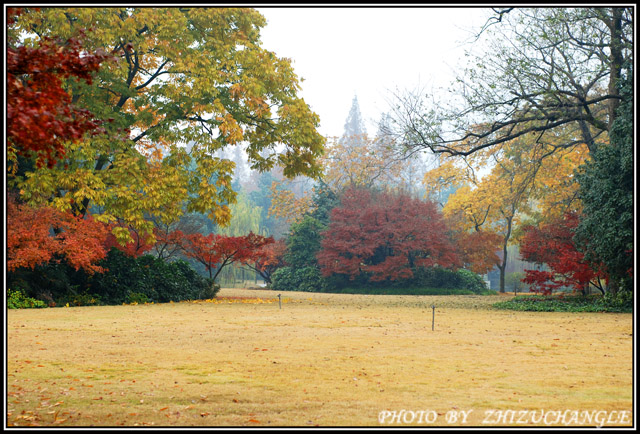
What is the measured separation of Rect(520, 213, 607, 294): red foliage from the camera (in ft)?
55.4

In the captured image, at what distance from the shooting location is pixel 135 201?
14.8 metres

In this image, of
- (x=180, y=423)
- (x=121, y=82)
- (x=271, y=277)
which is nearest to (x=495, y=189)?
(x=271, y=277)

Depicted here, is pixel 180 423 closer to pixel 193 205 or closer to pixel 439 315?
pixel 439 315

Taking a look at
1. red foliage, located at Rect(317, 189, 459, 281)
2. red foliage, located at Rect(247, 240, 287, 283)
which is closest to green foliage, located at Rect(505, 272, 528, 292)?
red foliage, located at Rect(317, 189, 459, 281)

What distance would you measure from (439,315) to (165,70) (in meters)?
10.0

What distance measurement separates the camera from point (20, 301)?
1480 cm

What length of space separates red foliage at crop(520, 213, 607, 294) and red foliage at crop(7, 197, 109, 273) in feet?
42.0

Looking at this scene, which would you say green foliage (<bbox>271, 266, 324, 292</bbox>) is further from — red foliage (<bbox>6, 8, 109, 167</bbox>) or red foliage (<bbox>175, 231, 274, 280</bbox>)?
red foliage (<bbox>6, 8, 109, 167</bbox>)

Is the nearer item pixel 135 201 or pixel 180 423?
pixel 180 423

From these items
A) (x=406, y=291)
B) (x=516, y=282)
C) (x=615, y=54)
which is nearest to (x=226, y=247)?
(x=406, y=291)

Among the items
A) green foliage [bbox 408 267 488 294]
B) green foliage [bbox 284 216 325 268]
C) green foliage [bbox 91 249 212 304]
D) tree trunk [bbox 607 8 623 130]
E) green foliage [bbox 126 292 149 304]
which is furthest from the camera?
green foliage [bbox 284 216 325 268]

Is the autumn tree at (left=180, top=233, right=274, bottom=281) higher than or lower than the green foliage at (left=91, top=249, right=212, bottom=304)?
higher

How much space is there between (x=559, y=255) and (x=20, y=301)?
1529 centimetres

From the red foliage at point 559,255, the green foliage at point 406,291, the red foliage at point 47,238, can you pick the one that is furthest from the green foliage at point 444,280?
the red foliage at point 47,238
